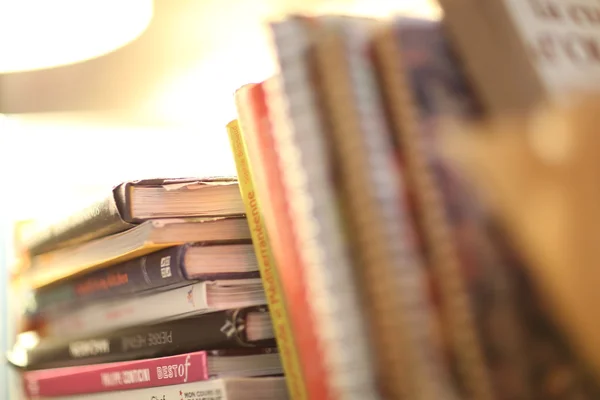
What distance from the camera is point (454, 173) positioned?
0.31m

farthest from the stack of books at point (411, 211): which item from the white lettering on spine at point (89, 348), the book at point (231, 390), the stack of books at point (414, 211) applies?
the white lettering on spine at point (89, 348)

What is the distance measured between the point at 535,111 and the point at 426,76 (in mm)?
52

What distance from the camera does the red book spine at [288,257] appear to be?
0.36 m

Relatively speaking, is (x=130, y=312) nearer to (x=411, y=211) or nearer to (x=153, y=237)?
(x=153, y=237)

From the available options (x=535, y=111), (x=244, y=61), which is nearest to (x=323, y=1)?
(x=244, y=61)

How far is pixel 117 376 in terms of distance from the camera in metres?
0.56

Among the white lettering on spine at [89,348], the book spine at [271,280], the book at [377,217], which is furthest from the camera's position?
the white lettering on spine at [89,348]

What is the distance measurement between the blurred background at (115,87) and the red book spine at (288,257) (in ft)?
0.46

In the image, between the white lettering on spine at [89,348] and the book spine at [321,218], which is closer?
the book spine at [321,218]

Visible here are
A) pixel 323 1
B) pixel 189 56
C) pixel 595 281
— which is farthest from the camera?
pixel 189 56

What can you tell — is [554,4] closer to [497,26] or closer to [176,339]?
[497,26]

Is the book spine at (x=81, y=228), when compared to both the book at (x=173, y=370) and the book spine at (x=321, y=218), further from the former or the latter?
the book spine at (x=321, y=218)

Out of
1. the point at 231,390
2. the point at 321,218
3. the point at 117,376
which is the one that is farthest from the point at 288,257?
the point at 117,376

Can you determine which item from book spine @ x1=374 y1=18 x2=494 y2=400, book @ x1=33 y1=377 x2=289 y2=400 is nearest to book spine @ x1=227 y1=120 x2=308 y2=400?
book @ x1=33 y1=377 x2=289 y2=400
